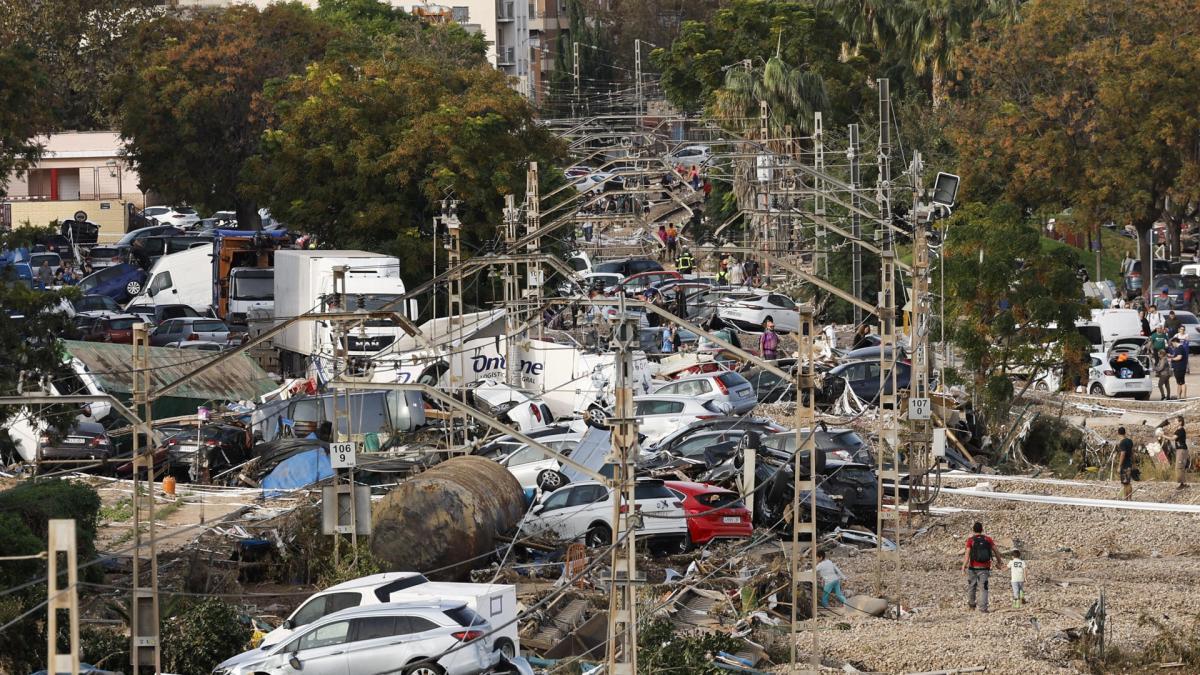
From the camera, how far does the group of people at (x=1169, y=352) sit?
1802 inches

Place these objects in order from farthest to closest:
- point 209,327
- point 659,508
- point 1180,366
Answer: point 209,327 → point 1180,366 → point 659,508

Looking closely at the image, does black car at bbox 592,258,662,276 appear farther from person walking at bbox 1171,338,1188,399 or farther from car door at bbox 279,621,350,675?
car door at bbox 279,621,350,675

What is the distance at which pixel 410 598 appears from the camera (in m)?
21.5

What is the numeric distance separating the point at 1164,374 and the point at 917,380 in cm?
1729

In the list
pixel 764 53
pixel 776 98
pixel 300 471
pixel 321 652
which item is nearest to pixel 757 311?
pixel 776 98

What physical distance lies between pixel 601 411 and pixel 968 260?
7927mm

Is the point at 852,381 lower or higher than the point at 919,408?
lower

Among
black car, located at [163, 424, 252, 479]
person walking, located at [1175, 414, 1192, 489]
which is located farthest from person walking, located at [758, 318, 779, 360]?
black car, located at [163, 424, 252, 479]

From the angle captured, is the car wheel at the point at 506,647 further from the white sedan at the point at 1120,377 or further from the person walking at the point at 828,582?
the white sedan at the point at 1120,377

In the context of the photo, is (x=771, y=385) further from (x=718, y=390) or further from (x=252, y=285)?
(x=252, y=285)

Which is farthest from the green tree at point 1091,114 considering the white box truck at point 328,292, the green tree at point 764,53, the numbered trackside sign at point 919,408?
the numbered trackside sign at point 919,408

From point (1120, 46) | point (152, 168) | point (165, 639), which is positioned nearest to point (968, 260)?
point (165, 639)

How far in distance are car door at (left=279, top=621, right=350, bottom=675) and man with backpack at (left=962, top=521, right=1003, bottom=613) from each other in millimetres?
8475

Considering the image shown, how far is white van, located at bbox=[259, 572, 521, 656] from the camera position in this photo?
68.4 ft
